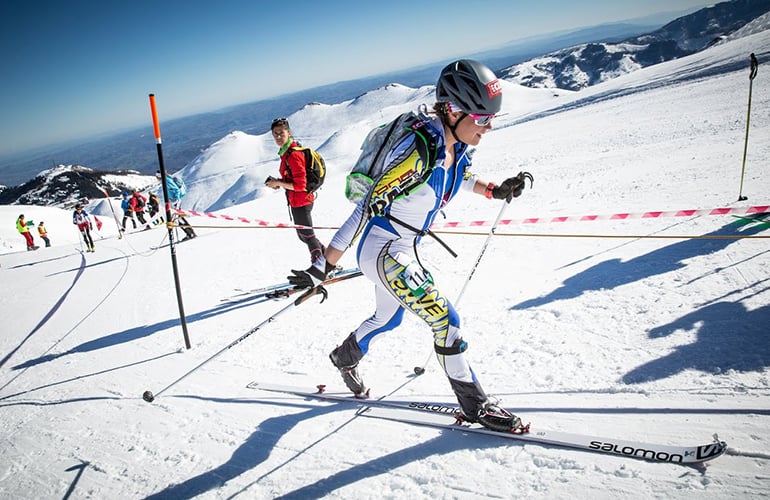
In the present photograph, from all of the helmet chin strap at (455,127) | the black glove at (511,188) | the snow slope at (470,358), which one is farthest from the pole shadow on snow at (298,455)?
the helmet chin strap at (455,127)

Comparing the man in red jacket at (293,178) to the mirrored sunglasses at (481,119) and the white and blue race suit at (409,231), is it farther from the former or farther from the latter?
the mirrored sunglasses at (481,119)

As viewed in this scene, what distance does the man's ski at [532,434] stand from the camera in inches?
105

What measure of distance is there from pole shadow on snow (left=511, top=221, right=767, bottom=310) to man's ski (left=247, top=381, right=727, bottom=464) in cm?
233

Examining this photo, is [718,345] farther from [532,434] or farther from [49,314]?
[49,314]

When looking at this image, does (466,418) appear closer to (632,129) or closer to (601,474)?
(601,474)

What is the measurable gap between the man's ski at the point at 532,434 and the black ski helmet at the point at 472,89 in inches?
105

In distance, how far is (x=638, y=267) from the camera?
5.59m

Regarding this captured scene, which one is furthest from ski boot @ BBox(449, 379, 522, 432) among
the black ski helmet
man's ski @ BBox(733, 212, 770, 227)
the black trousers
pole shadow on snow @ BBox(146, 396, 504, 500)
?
man's ski @ BBox(733, 212, 770, 227)

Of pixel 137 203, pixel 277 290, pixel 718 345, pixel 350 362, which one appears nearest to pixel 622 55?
pixel 137 203

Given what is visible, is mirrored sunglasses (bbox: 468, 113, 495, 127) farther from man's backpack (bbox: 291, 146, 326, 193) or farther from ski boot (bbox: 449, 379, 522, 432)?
man's backpack (bbox: 291, 146, 326, 193)

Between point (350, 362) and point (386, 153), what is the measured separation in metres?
2.25

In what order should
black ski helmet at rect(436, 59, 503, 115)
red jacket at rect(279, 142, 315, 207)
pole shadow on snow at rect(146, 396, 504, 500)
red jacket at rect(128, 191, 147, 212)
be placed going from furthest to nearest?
red jacket at rect(128, 191, 147, 212), red jacket at rect(279, 142, 315, 207), pole shadow on snow at rect(146, 396, 504, 500), black ski helmet at rect(436, 59, 503, 115)

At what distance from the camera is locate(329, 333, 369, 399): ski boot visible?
398 centimetres

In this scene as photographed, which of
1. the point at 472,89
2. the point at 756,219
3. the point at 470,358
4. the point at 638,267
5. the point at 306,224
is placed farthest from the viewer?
the point at 306,224
